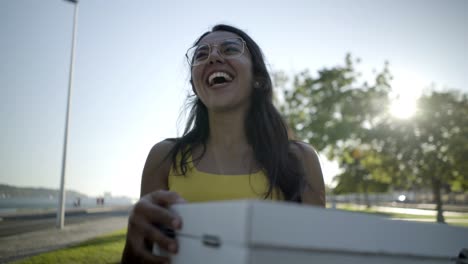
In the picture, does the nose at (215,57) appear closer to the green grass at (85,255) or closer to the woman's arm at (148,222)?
the woman's arm at (148,222)

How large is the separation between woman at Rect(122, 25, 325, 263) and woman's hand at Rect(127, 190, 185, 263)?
67 cm

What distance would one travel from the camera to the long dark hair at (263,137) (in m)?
1.68

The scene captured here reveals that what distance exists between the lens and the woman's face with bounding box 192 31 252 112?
5.83 ft

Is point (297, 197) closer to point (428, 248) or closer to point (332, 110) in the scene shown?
point (428, 248)

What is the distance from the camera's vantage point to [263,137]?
1.93m

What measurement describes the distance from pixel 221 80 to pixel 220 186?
586 mm

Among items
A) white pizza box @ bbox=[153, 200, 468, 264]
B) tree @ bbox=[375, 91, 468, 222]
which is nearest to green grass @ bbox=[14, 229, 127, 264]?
white pizza box @ bbox=[153, 200, 468, 264]

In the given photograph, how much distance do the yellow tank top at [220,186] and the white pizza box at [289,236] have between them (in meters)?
0.72

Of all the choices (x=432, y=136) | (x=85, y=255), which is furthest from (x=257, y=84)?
(x=432, y=136)

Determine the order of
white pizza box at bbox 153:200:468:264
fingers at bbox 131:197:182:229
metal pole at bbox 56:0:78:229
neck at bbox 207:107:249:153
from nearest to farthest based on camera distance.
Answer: white pizza box at bbox 153:200:468:264
fingers at bbox 131:197:182:229
neck at bbox 207:107:249:153
metal pole at bbox 56:0:78:229

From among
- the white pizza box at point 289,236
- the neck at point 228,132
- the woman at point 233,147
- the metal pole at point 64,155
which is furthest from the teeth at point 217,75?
the metal pole at point 64,155

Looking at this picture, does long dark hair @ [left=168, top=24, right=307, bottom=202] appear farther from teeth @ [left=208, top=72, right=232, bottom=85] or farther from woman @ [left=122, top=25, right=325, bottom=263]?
teeth @ [left=208, top=72, right=232, bottom=85]

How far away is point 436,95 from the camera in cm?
2027

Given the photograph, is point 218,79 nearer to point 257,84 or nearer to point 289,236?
point 257,84
